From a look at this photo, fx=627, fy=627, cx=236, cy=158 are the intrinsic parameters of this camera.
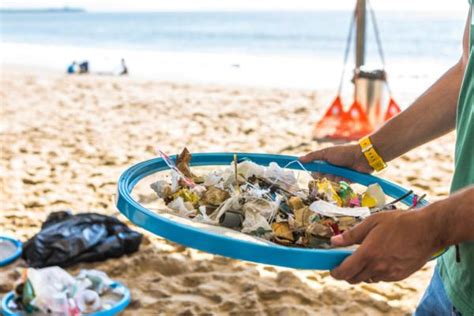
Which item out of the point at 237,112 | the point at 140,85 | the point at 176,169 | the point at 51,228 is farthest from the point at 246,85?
Answer: the point at 176,169

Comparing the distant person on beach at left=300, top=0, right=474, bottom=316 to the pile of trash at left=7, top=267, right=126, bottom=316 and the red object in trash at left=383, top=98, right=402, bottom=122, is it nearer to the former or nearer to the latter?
the pile of trash at left=7, top=267, right=126, bottom=316

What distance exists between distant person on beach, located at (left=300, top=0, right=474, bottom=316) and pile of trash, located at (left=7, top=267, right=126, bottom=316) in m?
1.21

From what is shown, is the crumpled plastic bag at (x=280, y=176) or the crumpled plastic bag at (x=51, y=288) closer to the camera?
the crumpled plastic bag at (x=280, y=176)

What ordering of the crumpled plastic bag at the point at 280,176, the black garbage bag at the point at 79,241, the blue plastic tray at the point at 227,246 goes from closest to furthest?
the blue plastic tray at the point at 227,246
the crumpled plastic bag at the point at 280,176
the black garbage bag at the point at 79,241

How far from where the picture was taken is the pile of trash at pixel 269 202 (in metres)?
1.11

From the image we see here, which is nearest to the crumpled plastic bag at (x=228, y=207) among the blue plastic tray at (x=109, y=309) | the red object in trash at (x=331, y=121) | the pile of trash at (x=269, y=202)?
the pile of trash at (x=269, y=202)

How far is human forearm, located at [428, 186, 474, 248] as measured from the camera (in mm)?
968

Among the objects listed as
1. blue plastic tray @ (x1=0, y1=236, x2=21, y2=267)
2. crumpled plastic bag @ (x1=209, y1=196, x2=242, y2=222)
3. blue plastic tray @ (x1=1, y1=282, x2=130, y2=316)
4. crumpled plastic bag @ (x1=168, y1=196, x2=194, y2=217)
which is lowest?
blue plastic tray @ (x1=0, y1=236, x2=21, y2=267)

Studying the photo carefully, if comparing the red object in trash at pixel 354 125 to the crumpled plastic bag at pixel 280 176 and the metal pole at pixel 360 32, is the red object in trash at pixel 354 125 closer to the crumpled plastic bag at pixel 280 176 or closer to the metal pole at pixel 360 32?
the metal pole at pixel 360 32

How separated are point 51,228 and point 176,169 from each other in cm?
174

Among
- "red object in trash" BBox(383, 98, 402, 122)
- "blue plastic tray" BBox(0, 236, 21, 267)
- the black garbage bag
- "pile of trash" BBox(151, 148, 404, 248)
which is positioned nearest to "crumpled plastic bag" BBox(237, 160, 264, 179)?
"pile of trash" BBox(151, 148, 404, 248)

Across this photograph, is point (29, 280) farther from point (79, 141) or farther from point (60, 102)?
point (60, 102)

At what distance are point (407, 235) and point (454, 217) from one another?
0.08 meters

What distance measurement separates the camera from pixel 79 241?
112 inches
